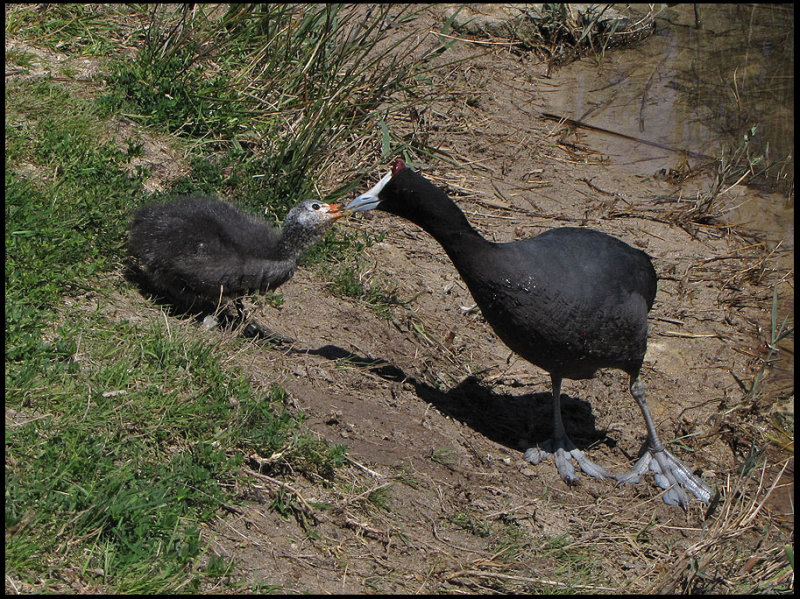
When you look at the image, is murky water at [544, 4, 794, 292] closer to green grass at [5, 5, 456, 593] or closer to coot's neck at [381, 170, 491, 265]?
green grass at [5, 5, 456, 593]

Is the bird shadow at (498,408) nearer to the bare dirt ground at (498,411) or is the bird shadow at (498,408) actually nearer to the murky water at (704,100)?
the bare dirt ground at (498,411)

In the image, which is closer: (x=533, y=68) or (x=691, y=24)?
Result: (x=533, y=68)

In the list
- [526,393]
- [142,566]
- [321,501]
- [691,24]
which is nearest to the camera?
[142,566]

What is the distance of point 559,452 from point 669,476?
0.60 meters

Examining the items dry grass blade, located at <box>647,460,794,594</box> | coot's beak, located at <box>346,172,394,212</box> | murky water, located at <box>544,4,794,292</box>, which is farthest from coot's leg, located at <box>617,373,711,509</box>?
murky water, located at <box>544,4,794,292</box>

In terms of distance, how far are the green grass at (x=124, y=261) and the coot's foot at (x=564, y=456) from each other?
1.39 metres

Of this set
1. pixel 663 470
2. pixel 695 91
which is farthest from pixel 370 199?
pixel 695 91

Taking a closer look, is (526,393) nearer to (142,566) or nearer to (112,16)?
(142,566)

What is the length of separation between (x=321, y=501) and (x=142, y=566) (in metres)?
0.91

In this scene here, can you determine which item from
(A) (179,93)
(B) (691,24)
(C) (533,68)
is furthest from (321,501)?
(B) (691,24)

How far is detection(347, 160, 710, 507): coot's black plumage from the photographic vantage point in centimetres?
460

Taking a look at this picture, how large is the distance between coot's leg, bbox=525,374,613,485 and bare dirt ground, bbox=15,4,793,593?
0.08 meters

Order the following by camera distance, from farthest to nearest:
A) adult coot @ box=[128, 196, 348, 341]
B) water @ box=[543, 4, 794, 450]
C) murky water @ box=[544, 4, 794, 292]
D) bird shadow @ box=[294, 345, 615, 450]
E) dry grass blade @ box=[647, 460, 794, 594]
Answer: murky water @ box=[544, 4, 794, 292] < water @ box=[543, 4, 794, 450] < bird shadow @ box=[294, 345, 615, 450] < adult coot @ box=[128, 196, 348, 341] < dry grass blade @ box=[647, 460, 794, 594]

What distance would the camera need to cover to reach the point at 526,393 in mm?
5859
